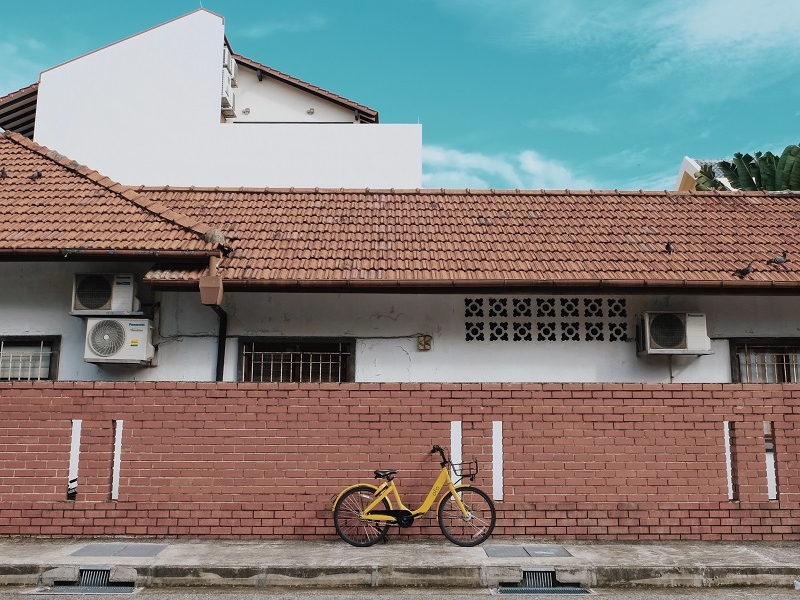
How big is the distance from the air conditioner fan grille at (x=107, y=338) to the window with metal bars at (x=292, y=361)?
147 centimetres

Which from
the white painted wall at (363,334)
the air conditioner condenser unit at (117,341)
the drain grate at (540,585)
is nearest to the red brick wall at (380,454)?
the drain grate at (540,585)

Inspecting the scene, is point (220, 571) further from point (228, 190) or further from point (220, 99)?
point (220, 99)

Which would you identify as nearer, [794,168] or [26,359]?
[26,359]

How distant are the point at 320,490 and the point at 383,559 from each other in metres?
1.19

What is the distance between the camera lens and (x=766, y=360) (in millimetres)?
9836

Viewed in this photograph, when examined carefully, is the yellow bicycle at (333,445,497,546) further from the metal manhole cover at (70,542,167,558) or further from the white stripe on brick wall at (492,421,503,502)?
the metal manhole cover at (70,542,167,558)

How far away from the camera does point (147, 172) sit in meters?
16.1

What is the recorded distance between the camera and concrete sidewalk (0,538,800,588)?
645cm

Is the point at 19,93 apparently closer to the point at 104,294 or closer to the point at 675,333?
the point at 104,294

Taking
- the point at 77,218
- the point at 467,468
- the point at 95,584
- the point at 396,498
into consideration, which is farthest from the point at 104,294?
the point at 467,468

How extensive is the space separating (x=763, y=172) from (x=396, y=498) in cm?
1808

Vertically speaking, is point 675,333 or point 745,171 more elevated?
point 745,171

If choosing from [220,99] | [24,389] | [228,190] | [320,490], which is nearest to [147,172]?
[220,99]

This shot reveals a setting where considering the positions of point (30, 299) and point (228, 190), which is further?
point (228, 190)
